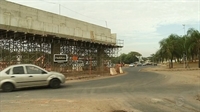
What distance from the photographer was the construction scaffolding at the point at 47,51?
890 inches

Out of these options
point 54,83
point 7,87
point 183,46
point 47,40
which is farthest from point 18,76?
point 183,46

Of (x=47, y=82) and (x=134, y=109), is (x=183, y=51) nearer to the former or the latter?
(x=47, y=82)

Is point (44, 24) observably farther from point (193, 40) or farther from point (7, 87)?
point (193, 40)

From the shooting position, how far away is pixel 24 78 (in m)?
12.7

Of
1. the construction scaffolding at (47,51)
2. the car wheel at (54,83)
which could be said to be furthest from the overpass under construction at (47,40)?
the car wheel at (54,83)

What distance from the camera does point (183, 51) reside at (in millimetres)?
53344

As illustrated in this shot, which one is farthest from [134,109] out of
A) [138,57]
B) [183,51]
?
[138,57]

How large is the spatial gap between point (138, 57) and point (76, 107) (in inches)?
5687

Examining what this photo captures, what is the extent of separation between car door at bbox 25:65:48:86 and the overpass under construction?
23.3 feet

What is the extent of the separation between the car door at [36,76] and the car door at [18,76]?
0.28 meters

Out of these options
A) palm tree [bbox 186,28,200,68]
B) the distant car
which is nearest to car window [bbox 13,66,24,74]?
the distant car

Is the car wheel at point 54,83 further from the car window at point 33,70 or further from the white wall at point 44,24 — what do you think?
the white wall at point 44,24

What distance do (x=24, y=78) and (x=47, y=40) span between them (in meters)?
14.6

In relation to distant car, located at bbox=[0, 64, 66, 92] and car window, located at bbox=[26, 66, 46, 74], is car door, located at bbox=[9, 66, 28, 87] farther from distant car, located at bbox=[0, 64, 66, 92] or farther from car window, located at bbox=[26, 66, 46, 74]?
car window, located at bbox=[26, 66, 46, 74]
